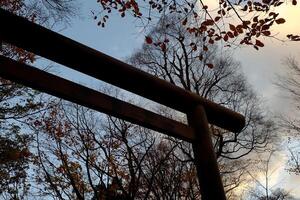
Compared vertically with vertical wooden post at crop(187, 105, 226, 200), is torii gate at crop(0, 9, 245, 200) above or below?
above

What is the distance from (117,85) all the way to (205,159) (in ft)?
4.40

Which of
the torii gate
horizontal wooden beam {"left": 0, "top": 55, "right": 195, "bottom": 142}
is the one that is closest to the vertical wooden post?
the torii gate

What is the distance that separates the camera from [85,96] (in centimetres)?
379

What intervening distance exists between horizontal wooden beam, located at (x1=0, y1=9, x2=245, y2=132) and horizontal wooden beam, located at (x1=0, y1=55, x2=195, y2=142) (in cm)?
22

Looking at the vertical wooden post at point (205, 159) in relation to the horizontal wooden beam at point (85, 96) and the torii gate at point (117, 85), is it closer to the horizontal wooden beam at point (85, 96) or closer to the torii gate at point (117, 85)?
the torii gate at point (117, 85)

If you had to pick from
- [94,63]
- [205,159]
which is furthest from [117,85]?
[205,159]

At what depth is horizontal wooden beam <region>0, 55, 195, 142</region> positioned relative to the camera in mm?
3445

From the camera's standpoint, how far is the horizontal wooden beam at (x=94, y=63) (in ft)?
11.5

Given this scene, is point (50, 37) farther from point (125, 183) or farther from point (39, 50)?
point (125, 183)

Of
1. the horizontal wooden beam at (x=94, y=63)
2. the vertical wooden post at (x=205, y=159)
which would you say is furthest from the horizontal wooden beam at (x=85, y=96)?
the horizontal wooden beam at (x=94, y=63)

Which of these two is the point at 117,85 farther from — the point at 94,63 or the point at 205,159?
the point at 205,159

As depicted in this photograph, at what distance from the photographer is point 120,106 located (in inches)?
158

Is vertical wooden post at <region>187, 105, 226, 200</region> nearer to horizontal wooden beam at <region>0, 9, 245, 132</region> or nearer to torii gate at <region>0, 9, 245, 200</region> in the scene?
torii gate at <region>0, 9, 245, 200</region>

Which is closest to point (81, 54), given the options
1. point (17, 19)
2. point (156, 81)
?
point (17, 19)
